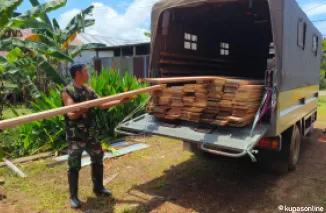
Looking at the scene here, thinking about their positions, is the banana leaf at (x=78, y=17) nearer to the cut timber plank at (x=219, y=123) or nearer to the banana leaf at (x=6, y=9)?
the banana leaf at (x=6, y=9)

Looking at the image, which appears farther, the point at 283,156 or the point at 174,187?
the point at 283,156

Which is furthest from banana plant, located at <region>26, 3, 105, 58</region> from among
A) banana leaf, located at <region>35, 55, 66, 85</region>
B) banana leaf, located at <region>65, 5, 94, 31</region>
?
banana leaf, located at <region>35, 55, 66, 85</region>

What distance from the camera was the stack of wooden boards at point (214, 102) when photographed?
3.33 m

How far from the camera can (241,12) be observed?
6.10 metres

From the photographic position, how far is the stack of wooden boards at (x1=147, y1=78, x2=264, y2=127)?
10.9 feet

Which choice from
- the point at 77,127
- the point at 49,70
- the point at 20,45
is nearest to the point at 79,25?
the point at 49,70

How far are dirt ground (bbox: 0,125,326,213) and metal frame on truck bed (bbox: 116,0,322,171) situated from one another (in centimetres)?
43

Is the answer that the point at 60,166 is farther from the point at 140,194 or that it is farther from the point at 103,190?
the point at 140,194

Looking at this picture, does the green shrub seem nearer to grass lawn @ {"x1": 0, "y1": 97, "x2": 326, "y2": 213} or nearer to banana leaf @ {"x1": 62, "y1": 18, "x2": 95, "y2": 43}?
grass lawn @ {"x1": 0, "y1": 97, "x2": 326, "y2": 213}

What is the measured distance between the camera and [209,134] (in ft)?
11.3

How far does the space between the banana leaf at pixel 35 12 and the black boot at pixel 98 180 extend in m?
4.30

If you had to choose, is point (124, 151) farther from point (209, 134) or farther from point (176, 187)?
point (209, 134)

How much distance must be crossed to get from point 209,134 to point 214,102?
16.4 inches

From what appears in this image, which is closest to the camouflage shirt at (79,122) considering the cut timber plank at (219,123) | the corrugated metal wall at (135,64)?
the cut timber plank at (219,123)
